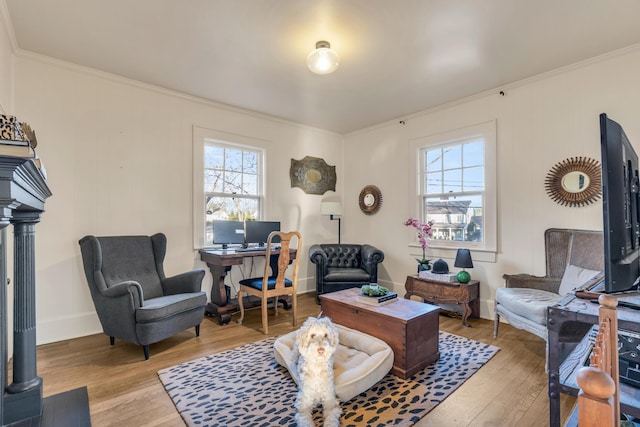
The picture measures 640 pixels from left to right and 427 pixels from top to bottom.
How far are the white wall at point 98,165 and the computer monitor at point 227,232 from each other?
36 cm

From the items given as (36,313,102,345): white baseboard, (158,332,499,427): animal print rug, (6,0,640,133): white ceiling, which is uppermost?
(6,0,640,133): white ceiling

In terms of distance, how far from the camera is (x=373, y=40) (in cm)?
265

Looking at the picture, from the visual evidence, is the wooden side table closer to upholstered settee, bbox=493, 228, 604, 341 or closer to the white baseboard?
upholstered settee, bbox=493, 228, 604, 341

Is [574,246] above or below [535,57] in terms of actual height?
below

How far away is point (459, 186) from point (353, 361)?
9.26 ft

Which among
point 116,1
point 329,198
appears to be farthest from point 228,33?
point 329,198

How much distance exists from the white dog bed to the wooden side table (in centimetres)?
148

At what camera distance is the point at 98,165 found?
328cm

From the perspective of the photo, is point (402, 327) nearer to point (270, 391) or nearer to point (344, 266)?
point (270, 391)

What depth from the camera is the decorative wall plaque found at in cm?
493

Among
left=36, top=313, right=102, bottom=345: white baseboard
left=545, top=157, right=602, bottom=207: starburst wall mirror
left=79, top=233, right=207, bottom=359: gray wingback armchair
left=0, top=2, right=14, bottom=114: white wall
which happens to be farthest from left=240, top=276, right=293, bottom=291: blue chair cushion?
left=545, top=157, right=602, bottom=207: starburst wall mirror

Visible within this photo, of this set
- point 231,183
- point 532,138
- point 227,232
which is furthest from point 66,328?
point 532,138

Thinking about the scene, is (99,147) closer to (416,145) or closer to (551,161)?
(416,145)

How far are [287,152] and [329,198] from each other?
111cm
